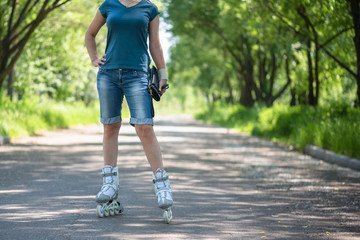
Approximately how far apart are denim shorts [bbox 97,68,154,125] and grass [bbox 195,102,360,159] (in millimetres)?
6065

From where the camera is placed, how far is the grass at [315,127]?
10.5 metres

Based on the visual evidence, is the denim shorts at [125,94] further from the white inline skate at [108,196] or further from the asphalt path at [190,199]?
the asphalt path at [190,199]

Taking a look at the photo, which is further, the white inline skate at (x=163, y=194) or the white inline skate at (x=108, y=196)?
the white inline skate at (x=108, y=196)

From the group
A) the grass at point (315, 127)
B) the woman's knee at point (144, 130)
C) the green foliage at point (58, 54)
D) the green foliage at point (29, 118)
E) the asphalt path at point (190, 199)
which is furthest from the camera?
the green foliage at point (58, 54)

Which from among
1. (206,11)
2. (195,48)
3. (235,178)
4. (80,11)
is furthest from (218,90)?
(235,178)

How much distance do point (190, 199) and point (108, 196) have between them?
1464mm

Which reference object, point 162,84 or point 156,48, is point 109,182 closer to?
point 162,84

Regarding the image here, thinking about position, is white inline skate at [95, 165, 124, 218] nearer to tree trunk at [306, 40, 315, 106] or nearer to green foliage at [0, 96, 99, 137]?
green foliage at [0, 96, 99, 137]

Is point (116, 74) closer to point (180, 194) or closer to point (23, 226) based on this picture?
point (23, 226)

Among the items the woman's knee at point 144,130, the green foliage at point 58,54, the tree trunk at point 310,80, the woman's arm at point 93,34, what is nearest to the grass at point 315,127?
the tree trunk at point 310,80

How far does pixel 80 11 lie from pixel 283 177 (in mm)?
13537

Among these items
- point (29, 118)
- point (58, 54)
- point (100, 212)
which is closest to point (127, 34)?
point (100, 212)

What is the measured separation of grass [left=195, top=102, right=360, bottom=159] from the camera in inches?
414

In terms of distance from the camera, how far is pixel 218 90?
4556cm
